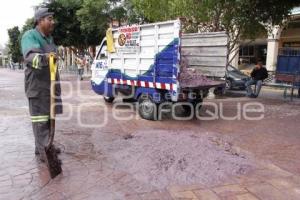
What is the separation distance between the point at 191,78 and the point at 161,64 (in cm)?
88

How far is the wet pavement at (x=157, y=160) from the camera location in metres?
4.40

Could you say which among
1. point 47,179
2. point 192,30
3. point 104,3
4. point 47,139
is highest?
point 104,3

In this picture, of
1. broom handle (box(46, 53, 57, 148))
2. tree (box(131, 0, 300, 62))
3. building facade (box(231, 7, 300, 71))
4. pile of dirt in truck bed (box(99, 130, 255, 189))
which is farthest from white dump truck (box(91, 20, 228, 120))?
building facade (box(231, 7, 300, 71))

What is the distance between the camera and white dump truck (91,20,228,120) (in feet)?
27.3

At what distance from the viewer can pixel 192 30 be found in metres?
13.7

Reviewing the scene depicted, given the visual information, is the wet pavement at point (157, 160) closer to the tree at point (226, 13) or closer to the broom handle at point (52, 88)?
the broom handle at point (52, 88)

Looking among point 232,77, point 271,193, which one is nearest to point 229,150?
point 271,193

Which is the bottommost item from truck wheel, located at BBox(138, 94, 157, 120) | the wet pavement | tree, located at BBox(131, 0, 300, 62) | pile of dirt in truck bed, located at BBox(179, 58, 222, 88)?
the wet pavement

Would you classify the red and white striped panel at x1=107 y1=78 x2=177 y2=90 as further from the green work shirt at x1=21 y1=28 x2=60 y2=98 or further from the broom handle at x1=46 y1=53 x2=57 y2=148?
the broom handle at x1=46 y1=53 x2=57 y2=148

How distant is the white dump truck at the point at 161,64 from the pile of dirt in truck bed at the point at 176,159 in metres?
2.03

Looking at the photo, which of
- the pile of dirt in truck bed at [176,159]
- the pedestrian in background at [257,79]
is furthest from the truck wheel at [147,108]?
the pedestrian in background at [257,79]

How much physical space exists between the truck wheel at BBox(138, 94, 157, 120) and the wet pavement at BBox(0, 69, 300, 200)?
209mm

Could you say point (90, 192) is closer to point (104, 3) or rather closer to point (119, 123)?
point (119, 123)

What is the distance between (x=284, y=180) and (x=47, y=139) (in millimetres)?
3131
